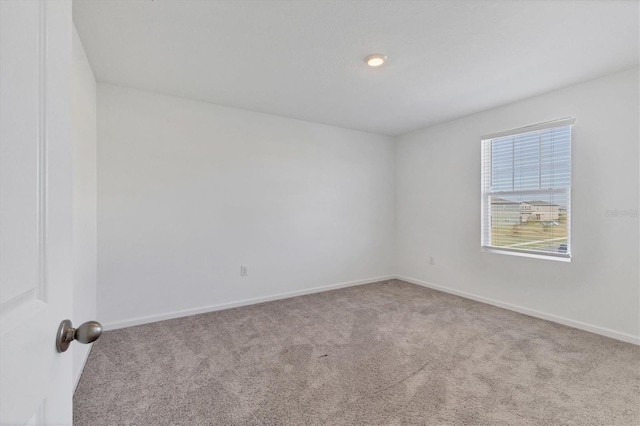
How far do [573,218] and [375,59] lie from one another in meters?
2.62

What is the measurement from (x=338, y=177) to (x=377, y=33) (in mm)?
2542

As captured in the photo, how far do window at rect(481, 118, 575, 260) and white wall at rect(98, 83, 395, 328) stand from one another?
1.76 metres

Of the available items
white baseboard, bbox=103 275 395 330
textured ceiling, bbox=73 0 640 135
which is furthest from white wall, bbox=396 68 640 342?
white baseboard, bbox=103 275 395 330

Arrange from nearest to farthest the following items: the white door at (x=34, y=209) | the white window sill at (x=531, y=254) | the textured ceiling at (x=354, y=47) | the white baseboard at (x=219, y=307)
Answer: the white door at (x=34, y=209) < the textured ceiling at (x=354, y=47) < the white baseboard at (x=219, y=307) < the white window sill at (x=531, y=254)

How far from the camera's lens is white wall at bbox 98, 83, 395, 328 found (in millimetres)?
3006

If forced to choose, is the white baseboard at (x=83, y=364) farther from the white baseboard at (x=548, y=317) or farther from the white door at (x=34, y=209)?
the white baseboard at (x=548, y=317)

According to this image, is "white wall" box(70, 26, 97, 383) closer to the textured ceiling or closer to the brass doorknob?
the textured ceiling

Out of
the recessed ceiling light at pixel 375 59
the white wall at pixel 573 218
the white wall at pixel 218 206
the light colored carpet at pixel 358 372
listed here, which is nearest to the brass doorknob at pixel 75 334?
the light colored carpet at pixel 358 372

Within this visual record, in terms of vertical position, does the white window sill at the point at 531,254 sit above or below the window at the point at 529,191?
below

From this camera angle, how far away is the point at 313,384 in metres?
2.01

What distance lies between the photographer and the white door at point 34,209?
0.43 meters

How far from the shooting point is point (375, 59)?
2.47m

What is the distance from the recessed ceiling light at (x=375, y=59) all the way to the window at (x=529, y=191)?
2077mm

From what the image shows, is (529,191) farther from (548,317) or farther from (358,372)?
(358,372)
